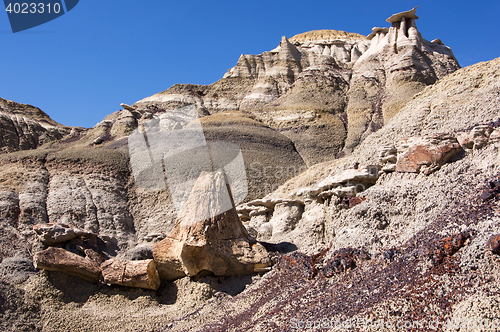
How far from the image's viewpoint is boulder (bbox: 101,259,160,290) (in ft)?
33.0

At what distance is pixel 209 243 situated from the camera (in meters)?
10.0

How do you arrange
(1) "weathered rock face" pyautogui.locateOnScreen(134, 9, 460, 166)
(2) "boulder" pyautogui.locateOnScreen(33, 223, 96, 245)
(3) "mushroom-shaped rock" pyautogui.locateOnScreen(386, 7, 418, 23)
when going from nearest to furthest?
(2) "boulder" pyautogui.locateOnScreen(33, 223, 96, 245)
(1) "weathered rock face" pyautogui.locateOnScreen(134, 9, 460, 166)
(3) "mushroom-shaped rock" pyautogui.locateOnScreen(386, 7, 418, 23)

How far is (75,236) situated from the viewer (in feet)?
39.8

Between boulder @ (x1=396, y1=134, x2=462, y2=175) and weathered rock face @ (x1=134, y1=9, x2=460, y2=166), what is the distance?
20.5 m

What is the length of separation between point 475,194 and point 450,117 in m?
4.66

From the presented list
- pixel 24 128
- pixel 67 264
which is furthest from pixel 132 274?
pixel 24 128

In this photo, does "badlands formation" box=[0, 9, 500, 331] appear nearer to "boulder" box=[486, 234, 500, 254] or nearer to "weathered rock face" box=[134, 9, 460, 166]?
"boulder" box=[486, 234, 500, 254]

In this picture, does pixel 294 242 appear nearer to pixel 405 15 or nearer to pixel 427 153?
pixel 427 153

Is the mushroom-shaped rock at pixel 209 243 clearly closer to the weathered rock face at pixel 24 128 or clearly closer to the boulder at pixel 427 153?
the boulder at pixel 427 153

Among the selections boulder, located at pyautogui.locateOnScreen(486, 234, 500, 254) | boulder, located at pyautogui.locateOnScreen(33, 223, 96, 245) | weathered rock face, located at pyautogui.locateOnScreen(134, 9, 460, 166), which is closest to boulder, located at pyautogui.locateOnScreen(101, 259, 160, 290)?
boulder, located at pyautogui.locateOnScreen(33, 223, 96, 245)

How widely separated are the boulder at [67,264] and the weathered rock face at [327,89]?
2187 centimetres

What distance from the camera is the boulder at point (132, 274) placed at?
10.1m

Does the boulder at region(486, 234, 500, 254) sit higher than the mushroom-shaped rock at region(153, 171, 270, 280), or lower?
lower

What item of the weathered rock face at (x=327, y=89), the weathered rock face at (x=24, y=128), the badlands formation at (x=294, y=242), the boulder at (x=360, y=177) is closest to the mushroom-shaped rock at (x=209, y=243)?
the badlands formation at (x=294, y=242)
